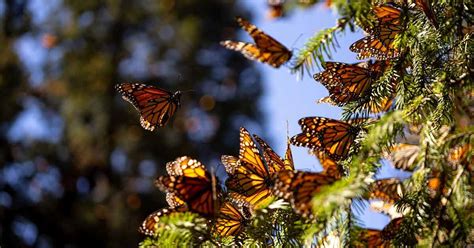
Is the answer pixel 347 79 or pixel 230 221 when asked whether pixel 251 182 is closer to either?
pixel 230 221

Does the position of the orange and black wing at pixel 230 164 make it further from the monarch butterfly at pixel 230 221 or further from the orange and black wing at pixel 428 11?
the orange and black wing at pixel 428 11

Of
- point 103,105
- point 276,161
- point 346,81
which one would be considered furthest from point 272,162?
point 103,105

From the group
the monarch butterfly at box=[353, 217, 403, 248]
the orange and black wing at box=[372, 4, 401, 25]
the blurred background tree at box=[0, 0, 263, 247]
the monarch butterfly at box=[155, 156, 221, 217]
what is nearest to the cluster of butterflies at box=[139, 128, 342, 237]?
the monarch butterfly at box=[155, 156, 221, 217]

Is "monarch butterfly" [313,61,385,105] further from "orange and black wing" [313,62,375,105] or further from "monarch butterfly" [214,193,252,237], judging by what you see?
"monarch butterfly" [214,193,252,237]

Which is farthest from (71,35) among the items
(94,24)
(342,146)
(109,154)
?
(342,146)

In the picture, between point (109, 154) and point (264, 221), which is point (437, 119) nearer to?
point (264, 221)

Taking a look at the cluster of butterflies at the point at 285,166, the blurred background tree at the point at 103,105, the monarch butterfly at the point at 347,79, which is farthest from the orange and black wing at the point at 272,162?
the blurred background tree at the point at 103,105
